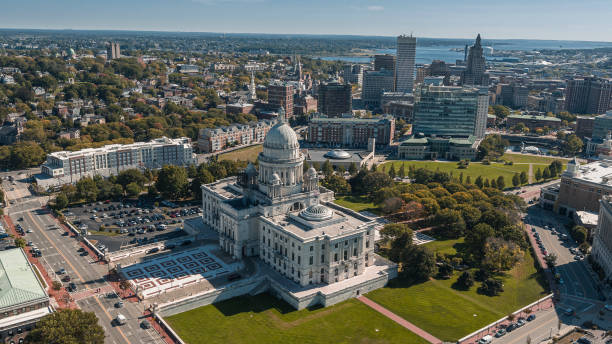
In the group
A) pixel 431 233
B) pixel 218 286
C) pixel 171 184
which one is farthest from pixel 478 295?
pixel 171 184

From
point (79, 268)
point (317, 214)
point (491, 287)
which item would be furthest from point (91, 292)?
point (491, 287)

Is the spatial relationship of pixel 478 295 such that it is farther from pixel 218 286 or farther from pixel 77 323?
pixel 77 323

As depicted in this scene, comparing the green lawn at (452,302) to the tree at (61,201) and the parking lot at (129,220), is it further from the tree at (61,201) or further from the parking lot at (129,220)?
the tree at (61,201)

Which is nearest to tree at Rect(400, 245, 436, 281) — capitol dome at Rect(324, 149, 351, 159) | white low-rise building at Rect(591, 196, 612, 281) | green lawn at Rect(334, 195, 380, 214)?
white low-rise building at Rect(591, 196, 612, 281)

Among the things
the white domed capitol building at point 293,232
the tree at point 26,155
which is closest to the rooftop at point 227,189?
the white domed capitol building at point 293,232

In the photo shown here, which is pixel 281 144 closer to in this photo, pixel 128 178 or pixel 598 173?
pixel 128 178

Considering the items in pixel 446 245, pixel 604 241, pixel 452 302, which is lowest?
pixel 452 302

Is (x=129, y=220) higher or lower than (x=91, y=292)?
higher

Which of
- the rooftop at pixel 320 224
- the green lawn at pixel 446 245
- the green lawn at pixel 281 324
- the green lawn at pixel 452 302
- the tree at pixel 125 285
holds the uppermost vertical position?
the rooftop at pixel 320 224
